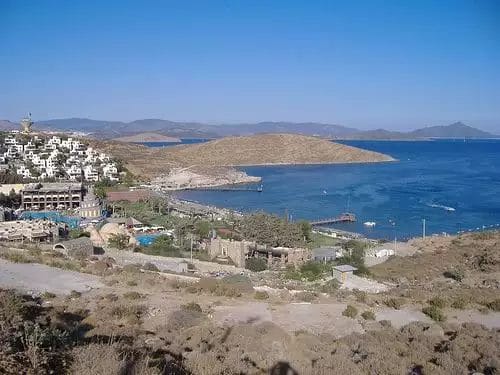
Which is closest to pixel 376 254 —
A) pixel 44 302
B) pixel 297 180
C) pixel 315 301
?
pixel 315 301

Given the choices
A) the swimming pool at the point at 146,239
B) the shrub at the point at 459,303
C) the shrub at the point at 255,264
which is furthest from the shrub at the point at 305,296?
the swimming pool at the point at 146,239

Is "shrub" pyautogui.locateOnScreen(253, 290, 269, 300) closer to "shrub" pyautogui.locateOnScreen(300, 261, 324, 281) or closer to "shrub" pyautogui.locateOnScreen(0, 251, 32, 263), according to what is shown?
"shrub" pyautogui.locateOnScreen(300, 261, 324, 281)

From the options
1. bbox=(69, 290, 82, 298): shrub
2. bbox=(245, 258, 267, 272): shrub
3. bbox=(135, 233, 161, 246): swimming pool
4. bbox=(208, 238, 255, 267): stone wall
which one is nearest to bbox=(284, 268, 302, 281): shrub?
bbox=(245, 258, 267, 272): shrub

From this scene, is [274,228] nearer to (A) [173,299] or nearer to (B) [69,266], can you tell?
(B) [69,266]

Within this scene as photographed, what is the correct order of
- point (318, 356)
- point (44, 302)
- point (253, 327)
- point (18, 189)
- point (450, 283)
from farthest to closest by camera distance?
point (18, 189), point (450, 283), point (44, 302), point (253, 327), point (318, 356)

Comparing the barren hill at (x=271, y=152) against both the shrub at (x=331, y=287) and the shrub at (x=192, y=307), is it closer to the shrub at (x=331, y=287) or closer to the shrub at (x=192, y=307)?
the shrub at (x=331, y=287)

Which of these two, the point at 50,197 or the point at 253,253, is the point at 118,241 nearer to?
the point at 253,253
